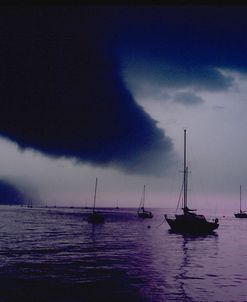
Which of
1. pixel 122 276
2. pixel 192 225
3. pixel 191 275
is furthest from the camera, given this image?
pixel 192 225

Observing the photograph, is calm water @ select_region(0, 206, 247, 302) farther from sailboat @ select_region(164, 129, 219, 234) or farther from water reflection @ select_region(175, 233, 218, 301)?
sailboat @ select_region(164, 129, 219, 234)

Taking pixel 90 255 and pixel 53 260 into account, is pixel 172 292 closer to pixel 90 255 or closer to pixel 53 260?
pixel 53 260

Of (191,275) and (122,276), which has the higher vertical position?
(191,275)

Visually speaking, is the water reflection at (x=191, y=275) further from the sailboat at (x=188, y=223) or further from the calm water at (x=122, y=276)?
the sailboat at (x=188, y=223)

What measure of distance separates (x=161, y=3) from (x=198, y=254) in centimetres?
2663

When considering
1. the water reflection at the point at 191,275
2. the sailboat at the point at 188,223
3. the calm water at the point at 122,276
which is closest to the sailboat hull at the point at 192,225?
the sailboat at the point at 188,223

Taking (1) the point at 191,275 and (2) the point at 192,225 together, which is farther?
(2) the point at 192,225

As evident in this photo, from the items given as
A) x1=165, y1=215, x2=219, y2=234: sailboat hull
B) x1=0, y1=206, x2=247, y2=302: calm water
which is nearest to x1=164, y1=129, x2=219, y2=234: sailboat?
x1=165, y1=215, x2=219, y2=234: sailboat hull

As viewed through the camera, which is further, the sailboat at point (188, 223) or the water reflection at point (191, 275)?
the sailboat at point (188, 223)

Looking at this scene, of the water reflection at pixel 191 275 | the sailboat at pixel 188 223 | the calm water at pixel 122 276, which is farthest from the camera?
the sailboat at pixel 188 223

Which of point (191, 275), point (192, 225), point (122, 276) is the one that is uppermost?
point (192, 225)

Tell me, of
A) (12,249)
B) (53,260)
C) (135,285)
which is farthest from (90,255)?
(135,285)

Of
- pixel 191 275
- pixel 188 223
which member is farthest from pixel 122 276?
pixel 188 223

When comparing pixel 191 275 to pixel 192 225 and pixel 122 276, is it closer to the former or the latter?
pixel 122 276
